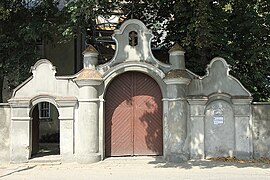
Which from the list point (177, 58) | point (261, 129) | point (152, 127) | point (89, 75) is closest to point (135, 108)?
point (152, 127)

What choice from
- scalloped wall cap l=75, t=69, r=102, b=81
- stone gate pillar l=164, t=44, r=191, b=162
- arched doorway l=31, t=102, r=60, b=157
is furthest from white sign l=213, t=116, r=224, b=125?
arched doorway l=31, t=102, r=60, b=157

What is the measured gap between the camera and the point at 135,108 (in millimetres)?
14773

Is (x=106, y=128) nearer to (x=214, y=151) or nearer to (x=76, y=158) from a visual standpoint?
(x=76, y=158)

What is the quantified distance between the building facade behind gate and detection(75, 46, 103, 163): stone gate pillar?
35 mm

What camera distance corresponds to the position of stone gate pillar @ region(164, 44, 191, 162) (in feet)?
45.9

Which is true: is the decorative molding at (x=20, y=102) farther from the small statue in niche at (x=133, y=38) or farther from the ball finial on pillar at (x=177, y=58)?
the ball finial on pillar at (x=177, y=58)

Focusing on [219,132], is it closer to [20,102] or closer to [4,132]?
[20,102]

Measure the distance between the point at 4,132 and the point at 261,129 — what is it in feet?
31.4

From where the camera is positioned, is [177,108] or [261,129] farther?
[261,129]

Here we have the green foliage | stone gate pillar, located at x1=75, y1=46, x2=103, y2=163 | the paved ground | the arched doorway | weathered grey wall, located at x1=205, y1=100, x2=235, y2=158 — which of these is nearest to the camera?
the paved ground

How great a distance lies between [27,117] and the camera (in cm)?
1392

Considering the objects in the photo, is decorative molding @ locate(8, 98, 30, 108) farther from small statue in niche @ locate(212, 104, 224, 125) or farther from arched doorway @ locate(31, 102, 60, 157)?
small statue in niche @ locate(212, 104, 224, 125)

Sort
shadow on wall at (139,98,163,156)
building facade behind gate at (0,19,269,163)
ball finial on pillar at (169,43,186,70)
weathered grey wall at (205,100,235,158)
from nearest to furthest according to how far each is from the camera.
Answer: building facade behind gate at (0,19,269,163) < ball finial on pillar at (169,43,186,70) < weathered grey wall at (205,100,235,158) < shadow on wall at (139,98,163,156)

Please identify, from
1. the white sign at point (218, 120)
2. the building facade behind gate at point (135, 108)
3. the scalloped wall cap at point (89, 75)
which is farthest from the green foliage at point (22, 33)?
the white sign at point (218, 120)
